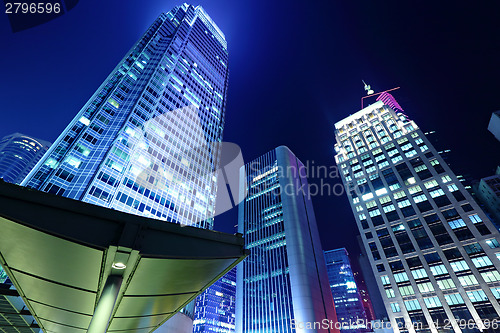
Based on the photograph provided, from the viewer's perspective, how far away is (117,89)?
5325 cm

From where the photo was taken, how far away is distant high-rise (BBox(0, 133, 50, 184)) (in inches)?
6280

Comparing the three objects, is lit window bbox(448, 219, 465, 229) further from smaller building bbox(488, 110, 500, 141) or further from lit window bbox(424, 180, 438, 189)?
smaller building bbox(488, 110, 500, 141)

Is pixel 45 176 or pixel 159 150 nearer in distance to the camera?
pixel 45 176

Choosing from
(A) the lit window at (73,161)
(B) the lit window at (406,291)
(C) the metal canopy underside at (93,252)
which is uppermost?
(A) the lit window at (73,161)

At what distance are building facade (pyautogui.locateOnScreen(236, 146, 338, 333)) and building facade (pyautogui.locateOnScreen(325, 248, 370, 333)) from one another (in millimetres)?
76375

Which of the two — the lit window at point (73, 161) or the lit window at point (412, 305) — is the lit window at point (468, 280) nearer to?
the lit window at point (412, 305)

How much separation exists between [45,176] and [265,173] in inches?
2699

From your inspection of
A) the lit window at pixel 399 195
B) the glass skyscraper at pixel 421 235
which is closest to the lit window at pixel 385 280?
the glass skyscraper at pixel 421 235

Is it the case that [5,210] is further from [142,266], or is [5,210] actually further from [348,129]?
[348,129]

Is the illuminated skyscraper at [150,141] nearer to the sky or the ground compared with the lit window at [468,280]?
nearer to the sky

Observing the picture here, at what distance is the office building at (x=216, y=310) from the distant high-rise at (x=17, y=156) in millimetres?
145804

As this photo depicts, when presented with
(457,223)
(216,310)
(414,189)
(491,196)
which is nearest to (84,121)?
(414,189)

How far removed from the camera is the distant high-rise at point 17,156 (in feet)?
523

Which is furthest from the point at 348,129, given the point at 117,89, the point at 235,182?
the point at 117,89
